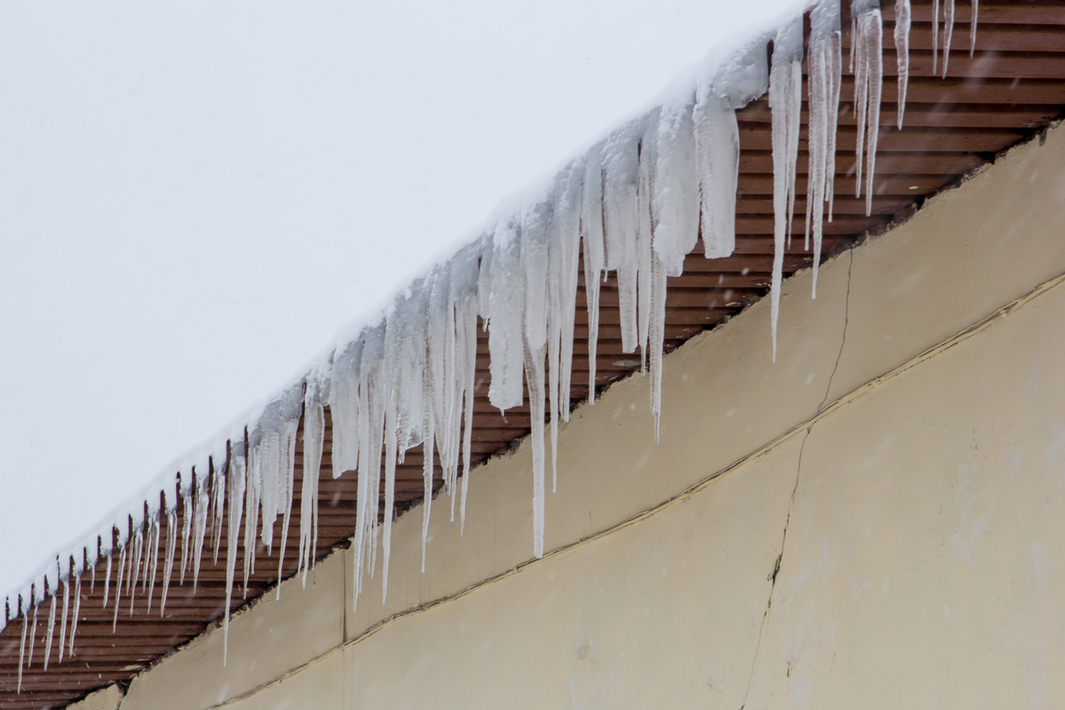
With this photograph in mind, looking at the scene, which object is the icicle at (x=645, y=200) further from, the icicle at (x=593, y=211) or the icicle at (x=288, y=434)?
the icicle at (x=288, y=434)

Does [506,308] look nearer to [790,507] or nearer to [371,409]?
[371,409]

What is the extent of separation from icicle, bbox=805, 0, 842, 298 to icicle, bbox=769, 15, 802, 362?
3cm

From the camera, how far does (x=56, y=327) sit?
8494 centimetres

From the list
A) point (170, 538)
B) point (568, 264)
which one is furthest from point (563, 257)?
point (170, 538)

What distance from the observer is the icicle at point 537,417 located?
9.75ft

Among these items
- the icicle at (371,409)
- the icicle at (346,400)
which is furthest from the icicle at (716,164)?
the icicle at (346,400)

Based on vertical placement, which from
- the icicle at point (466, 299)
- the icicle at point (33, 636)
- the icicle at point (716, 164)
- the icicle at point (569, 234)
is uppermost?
the icicle at point (716, 164)

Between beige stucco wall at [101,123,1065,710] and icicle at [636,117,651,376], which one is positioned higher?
icicle at [636,117,651,376]

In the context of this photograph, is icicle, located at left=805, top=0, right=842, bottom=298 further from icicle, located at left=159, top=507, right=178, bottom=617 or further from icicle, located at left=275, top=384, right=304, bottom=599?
icicle, located at left=159, top=507, right=178, bottom=617

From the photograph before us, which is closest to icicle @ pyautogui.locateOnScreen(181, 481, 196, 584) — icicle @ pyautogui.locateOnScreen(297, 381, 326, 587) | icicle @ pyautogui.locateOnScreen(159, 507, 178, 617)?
icicle @ pyautogui.locateOnScreen(159, 507, 178, 617)

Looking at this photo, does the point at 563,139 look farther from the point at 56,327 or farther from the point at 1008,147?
the point at 1008,147

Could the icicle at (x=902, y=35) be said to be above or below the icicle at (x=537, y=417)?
above

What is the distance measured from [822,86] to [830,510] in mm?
1273

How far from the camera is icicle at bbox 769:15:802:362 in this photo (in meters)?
2.13
